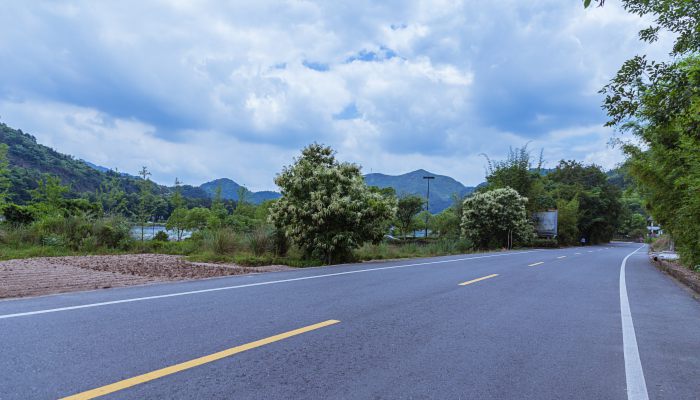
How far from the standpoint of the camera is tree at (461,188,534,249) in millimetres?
35562

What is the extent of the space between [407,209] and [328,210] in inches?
1592

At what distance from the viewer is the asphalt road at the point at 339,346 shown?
329 cm

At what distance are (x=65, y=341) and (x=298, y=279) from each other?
219 inches

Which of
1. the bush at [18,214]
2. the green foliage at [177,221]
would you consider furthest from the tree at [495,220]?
the bush at [18,214]

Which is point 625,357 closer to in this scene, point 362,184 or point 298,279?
point 298,279

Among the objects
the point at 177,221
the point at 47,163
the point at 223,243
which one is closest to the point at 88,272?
the point at 223,243

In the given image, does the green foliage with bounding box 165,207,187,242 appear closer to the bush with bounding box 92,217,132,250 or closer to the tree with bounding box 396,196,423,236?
the bush with bounding box 92,217,132,250

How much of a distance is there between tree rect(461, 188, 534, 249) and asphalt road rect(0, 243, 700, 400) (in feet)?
94.0

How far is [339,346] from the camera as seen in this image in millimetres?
4344

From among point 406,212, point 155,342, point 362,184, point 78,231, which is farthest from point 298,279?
point 406,212

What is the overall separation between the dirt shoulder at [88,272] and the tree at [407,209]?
41138 millimetres

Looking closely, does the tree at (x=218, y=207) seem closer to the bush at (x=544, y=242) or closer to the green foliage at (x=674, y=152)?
the green foliage at (x=674, y=152)

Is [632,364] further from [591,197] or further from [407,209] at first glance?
[591,197]

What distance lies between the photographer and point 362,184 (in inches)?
635
